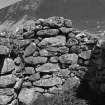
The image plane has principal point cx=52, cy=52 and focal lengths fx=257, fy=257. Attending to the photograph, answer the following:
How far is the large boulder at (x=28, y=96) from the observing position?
29.7 feet

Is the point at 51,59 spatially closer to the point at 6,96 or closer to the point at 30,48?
the point at 30,48

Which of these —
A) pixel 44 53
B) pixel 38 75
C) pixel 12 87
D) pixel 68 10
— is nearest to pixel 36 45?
pixel 44 53

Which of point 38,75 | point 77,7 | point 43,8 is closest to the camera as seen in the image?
point 38,75

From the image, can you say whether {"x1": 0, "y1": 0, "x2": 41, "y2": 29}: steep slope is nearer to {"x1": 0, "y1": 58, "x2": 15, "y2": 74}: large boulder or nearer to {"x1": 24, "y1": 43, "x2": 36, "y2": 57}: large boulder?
{"x1": 24, "y1": 43, "x2": 36, "y2": 57}: large boulder

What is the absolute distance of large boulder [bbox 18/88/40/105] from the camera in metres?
9.04

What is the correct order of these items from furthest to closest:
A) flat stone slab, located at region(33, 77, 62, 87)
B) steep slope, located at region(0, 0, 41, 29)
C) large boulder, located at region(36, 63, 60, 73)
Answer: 1. steep slope, located at region(0, 0, 41, 29)
2. large boulder, located at region(36, 63, 60, 73)
3. flat stone slab, located at region(33, 77, 62, 87)

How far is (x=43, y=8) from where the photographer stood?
14.8 metres

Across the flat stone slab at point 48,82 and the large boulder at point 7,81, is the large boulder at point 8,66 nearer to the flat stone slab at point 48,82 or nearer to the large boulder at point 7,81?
the large boulder at point 7,81

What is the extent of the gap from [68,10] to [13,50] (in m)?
5.87

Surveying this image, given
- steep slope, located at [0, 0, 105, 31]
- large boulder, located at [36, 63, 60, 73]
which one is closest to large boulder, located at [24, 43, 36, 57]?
large boulder, located at [36, 63, 60, 73]

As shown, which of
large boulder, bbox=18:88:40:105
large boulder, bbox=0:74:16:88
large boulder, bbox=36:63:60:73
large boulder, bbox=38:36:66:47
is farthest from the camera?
large boulder, bbox=38:36:66:47

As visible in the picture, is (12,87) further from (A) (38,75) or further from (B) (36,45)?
(B) (36,45)

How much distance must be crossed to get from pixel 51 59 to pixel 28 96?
62.3 inches

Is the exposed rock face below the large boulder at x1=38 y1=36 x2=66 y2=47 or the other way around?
below
